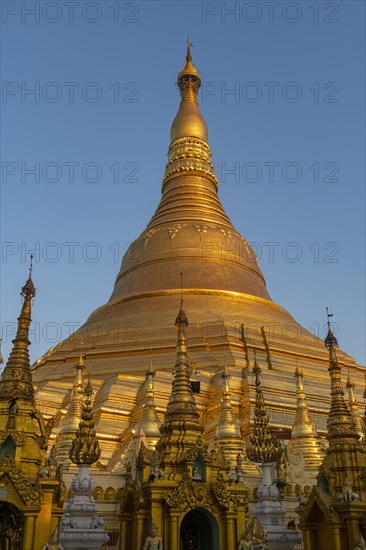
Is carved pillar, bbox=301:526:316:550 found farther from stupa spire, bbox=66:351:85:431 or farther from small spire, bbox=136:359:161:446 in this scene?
stupa spire, bbox=66:351:85:431

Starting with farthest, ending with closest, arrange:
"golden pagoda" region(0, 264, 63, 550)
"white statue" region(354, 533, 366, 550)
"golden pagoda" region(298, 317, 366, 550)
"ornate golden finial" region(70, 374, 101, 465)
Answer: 1. "ornate golden finial" region(70, 374, 101, 465)
2. "golden pagoda" region(298, 317, 366, 550)
3. "white statue" region(354, 533, 366, 550)
4. "golden pagoda" region(0, 264, 63, 550)

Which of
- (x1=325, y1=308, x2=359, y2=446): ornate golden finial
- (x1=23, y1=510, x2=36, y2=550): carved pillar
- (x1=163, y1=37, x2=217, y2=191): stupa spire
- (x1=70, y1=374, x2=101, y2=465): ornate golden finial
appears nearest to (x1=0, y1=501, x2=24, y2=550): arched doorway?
(x1=23, y1=510, x2=36, y2=550): carved pillar

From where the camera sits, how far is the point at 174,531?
8.88 meters

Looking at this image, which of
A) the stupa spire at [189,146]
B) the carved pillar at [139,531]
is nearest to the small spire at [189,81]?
the stupa spire at [189,146]

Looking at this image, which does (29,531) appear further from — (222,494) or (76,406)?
(76,406)

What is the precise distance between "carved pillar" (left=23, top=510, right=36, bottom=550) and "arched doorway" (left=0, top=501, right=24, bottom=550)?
238mm

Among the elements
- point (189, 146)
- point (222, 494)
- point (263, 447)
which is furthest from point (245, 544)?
point (189, 146)

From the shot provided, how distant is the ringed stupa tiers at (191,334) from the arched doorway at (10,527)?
7811 millimetres

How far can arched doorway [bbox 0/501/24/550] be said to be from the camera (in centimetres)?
852

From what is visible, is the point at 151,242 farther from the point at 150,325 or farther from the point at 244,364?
the point at 244,364

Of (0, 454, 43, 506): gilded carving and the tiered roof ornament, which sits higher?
the tiered roof ornament

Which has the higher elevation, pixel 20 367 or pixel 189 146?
pixel 189 146

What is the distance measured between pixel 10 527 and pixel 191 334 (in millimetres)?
16010

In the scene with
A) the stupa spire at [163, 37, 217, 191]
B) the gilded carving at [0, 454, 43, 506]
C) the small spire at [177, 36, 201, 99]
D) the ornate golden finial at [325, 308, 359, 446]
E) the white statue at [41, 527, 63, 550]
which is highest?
the small spire at [177, 36, 201, 99]
